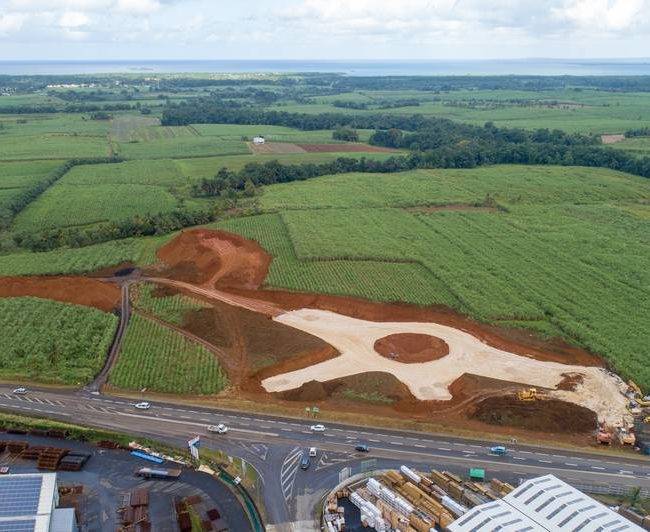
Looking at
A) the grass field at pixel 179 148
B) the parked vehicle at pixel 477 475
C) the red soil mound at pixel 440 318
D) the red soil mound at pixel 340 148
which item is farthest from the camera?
the red soil mound at pixel 340 148

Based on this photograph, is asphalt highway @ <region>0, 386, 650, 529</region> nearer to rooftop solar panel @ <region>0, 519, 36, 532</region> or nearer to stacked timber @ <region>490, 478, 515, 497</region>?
stacked timber @ <region>490, 478, 515, 497</region>

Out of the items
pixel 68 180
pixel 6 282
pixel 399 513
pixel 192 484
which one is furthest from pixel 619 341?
pixel 68 180

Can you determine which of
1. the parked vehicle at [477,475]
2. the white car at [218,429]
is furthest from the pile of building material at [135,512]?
the parked vehicle at [477,475]

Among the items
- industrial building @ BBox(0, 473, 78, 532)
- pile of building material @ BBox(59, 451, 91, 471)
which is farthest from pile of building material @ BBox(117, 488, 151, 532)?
pile of building material @ BBox(59, 451, 91, 471)

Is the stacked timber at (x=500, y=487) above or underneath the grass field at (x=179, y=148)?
underneath

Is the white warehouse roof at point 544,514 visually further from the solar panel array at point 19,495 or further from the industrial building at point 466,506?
the solar panel array at point 19,495
